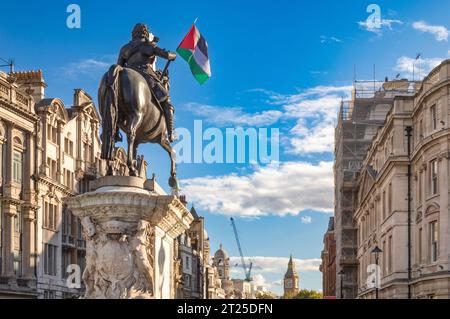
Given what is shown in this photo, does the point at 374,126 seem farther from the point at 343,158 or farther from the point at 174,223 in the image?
the point at 174,223

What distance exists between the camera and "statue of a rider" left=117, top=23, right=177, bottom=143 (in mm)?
15352

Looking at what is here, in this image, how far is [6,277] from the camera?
56.8 m

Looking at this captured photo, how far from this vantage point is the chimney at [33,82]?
67.0m

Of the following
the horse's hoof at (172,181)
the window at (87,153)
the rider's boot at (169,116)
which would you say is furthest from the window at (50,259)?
the rider's boot at (169,116)

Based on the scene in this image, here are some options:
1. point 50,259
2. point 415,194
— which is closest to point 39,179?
point 50,259

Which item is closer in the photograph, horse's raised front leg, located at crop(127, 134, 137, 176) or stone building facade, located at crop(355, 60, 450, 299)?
horse's raised front leg, located at crop(127, 134, 137, 176)

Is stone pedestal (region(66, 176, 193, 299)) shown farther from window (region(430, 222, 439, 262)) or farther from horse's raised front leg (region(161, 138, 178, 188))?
window (region(430, 222, 439, 262))

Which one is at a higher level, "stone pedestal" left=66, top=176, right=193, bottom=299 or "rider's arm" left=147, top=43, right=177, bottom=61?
"rider's arm" left=147, top=43, right=177, bottom=61

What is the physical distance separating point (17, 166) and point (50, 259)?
8584 mm

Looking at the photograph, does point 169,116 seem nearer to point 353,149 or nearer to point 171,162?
point 171,162

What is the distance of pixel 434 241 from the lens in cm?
5406

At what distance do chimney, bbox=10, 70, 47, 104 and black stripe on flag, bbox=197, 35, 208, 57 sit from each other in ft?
166

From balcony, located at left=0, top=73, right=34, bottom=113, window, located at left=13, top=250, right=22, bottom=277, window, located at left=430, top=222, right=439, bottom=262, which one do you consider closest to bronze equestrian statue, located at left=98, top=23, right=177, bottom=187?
window, located at left=430, top=222, right=439, bottom=262
